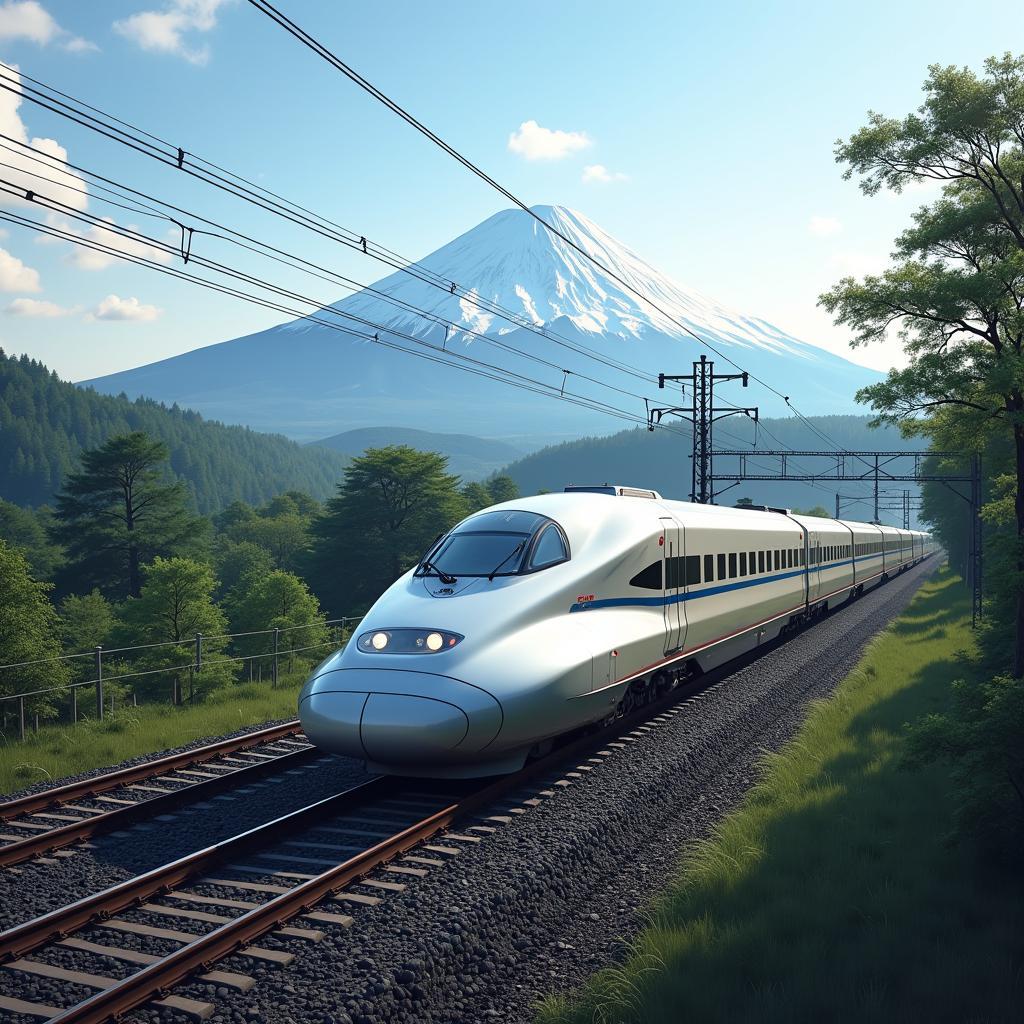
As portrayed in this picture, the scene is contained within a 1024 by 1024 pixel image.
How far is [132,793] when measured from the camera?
10094 millimetres

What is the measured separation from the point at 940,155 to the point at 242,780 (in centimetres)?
1448

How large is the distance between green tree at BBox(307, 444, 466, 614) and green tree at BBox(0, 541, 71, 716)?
21.9 metres

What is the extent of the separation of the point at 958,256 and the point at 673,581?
7560 millimetres

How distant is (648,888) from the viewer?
794 centimetres

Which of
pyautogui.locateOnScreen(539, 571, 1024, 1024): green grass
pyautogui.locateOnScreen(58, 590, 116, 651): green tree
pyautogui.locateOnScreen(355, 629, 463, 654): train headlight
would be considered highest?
pyautogui.locateOnScreen(355, 629, 463, 654): train headlight

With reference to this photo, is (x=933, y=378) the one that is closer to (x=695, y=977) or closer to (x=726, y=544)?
(x=726, y=544)

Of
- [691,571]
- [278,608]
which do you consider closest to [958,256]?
[691,571]

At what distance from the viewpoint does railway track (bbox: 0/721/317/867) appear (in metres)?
8.55

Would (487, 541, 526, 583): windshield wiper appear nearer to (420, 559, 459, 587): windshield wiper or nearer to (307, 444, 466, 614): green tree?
(420, 559, 459, 587): windshield wiper

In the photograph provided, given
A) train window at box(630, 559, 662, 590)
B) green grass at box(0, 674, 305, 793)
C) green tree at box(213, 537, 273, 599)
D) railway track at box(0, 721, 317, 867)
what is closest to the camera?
railway track at box(0, 721, 317, 867)

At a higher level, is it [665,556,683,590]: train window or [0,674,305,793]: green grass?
[665,556,683,590]: train window

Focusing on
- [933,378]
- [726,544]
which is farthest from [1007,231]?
[726,544]

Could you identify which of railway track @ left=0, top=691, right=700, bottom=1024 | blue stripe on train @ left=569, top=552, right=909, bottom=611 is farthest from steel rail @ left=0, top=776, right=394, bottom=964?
blue stripe on train @ left=569, top=552, right=909, bottom=611

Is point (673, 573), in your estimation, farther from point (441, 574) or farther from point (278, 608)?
point (278, 608)
